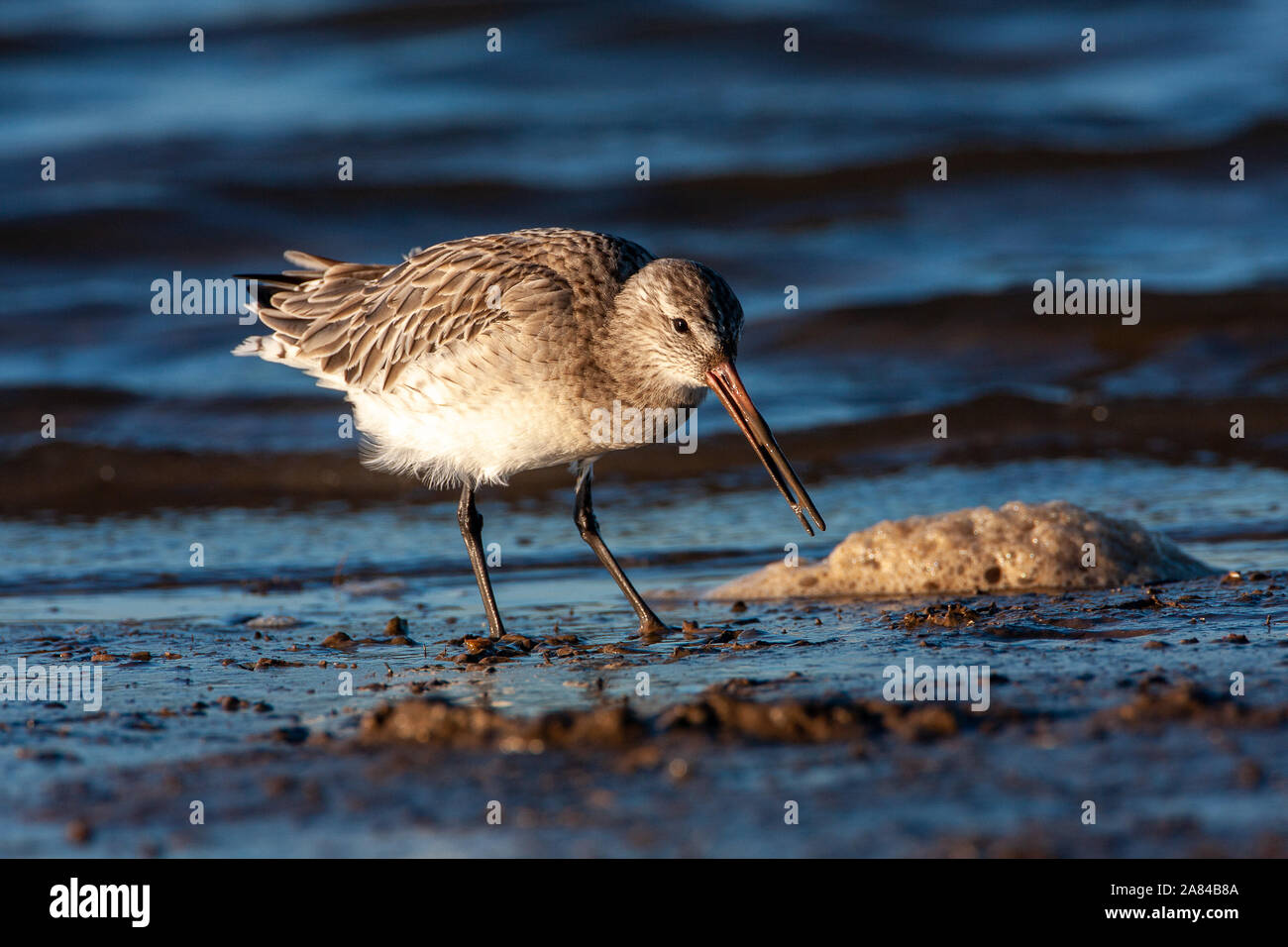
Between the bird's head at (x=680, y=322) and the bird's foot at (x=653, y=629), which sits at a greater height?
the bird's head at (x=680, y=322)

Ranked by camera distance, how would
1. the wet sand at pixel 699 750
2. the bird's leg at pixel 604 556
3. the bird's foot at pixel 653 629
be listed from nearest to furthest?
1. the wet sand at pixel 699 750
2. the bird's foot at pixel 653 629
3. the bird's leg at pixel 604 556

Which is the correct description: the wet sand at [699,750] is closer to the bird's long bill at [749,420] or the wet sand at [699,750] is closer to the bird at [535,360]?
the bird's long bill at [749,420]

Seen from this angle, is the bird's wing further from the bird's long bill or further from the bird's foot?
the bird's foot

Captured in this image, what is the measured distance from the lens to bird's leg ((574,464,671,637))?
6.53 m

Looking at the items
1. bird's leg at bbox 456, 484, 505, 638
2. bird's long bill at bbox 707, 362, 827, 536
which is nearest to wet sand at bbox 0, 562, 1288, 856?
bird's leg at bbox 456, 484, 505, 638

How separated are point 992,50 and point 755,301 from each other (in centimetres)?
829

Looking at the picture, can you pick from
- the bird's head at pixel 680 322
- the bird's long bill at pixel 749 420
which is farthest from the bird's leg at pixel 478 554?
the bird's long bill at pixel 749 420

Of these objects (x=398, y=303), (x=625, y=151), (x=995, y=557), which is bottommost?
(x=995, y=557)

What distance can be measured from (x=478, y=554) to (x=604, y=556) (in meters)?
0.59

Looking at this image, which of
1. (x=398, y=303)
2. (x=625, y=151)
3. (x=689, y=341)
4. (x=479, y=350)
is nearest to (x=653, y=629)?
(x=689, y=341)

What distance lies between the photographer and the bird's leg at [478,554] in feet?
21.8

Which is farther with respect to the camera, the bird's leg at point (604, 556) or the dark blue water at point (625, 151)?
the dark blue water at point (625, 151)

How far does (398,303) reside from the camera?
7238 millimetres

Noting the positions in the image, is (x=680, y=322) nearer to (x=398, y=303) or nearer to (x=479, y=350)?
(x=479, y=350)
